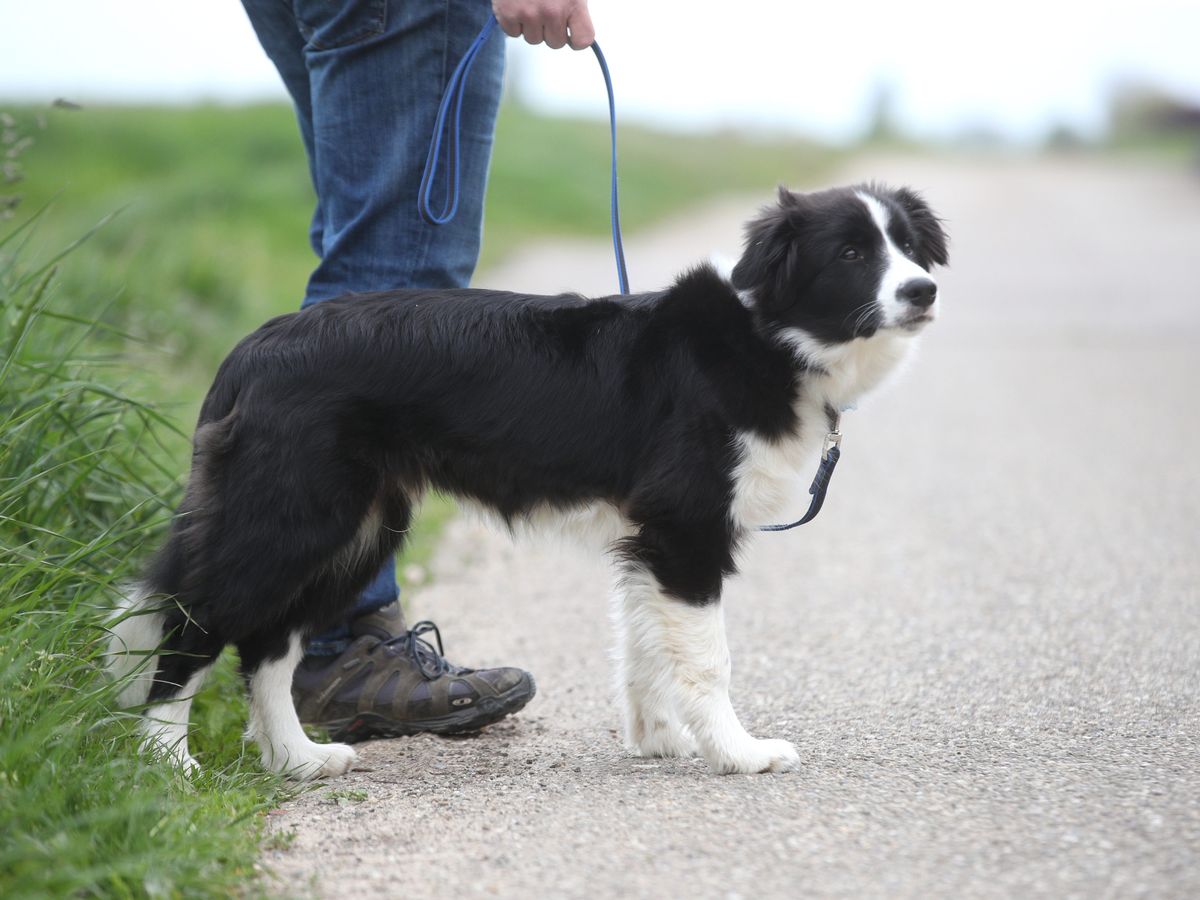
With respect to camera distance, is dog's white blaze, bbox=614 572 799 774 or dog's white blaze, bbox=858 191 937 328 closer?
dog's white blaze, bbox=614 572 799 774

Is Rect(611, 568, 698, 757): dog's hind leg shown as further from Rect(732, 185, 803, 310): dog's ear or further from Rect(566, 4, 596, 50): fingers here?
Rect(566, 4, 596, 50): fingers

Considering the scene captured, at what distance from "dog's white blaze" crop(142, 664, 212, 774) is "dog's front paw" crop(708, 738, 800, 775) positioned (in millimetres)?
1227

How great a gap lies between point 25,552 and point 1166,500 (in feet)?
16.2

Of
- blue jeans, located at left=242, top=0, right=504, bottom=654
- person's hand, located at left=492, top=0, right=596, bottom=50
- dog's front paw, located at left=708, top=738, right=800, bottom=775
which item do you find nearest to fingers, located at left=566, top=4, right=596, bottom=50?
person's hand, located at left=492, top=0, right=596, bottom=50

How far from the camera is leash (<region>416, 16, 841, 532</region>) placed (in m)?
3.31

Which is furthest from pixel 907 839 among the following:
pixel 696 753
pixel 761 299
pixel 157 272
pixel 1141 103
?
pixel 1141 103

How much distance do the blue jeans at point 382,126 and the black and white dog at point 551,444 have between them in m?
0.39

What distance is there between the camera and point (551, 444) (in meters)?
3.13

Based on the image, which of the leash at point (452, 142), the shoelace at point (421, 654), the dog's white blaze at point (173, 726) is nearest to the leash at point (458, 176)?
the leash at point (452, 142)

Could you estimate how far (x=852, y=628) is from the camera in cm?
432

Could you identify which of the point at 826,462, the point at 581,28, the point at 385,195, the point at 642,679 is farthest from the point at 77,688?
the point at 581,28

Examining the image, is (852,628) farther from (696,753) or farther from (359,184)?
(359,184)

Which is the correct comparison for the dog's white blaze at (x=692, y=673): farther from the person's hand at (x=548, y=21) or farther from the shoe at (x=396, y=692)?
the person's hand at (x=548, y=21)

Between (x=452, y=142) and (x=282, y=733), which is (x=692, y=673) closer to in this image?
(x=282, y=733)
